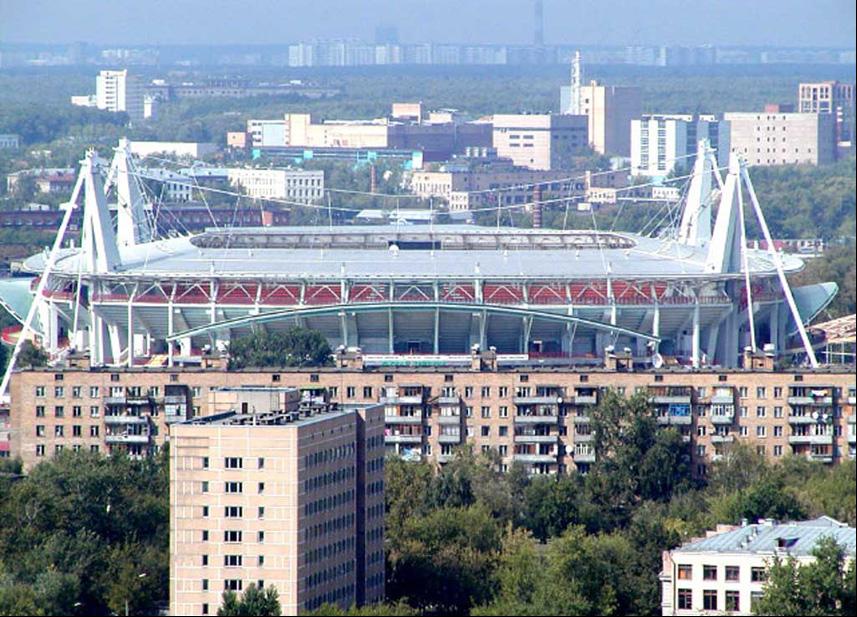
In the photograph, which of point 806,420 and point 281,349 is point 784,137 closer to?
point 281,349

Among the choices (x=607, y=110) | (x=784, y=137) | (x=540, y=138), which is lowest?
(x=784, y=137)

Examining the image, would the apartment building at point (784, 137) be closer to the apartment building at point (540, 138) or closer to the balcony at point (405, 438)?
the apartment building at point (540, 138)

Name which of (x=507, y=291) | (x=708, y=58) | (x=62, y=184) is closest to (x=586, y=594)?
(x=507, y=291)

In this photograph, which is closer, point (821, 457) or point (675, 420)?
point (821, 457)

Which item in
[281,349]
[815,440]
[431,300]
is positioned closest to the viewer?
[815,440]

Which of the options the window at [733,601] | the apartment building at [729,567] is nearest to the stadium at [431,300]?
the apartment building at [729,567]

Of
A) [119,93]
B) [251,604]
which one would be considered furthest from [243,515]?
[119,93]

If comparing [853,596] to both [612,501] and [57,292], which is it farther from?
[57,292]

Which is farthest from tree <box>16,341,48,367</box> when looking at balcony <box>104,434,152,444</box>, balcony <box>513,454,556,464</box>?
balcony <box>513,454,556,464</box>

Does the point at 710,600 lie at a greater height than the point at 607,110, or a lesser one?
lesser

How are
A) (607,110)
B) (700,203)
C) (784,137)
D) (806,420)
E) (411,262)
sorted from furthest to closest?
(607,110)
(784,137)
(700,203)
(411,262)
(806,420)
